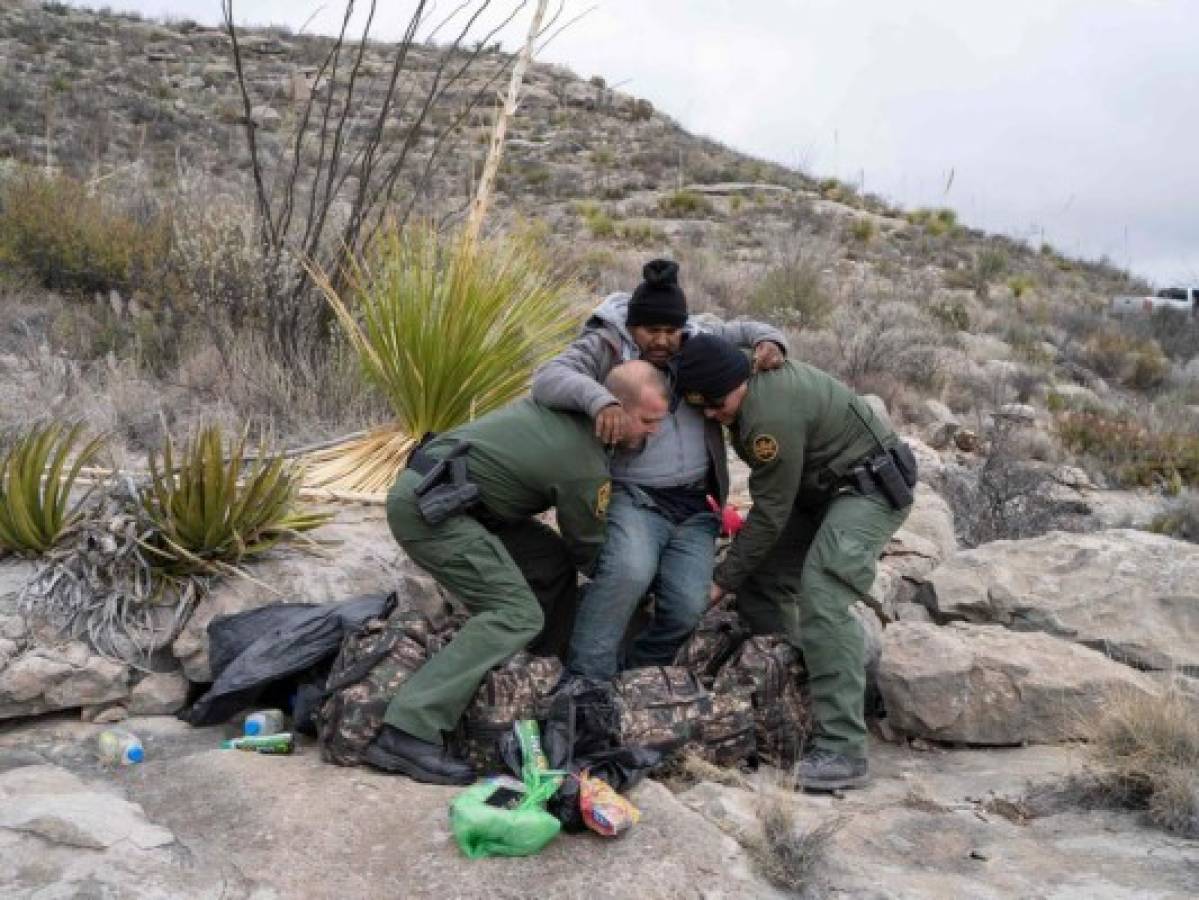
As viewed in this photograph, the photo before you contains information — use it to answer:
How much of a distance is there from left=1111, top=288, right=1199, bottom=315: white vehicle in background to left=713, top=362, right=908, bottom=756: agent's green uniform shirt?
16.3m

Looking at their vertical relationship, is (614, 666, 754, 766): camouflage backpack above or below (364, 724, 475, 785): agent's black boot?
above

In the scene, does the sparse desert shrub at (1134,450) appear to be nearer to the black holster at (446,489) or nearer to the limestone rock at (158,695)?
the black holster at (446,489)

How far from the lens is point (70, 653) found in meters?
4.38

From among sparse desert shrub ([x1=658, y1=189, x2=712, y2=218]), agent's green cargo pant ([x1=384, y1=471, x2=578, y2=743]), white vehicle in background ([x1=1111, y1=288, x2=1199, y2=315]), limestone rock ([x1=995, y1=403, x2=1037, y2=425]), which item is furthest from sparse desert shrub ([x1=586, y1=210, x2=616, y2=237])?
agent's green cargo pant ([x1=384, y1=471, x2=578, y2=743])

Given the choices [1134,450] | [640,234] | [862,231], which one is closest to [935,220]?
[862,231]

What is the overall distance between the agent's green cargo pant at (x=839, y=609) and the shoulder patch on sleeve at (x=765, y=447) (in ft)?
1.24

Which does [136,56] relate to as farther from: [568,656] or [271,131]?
[568,656]

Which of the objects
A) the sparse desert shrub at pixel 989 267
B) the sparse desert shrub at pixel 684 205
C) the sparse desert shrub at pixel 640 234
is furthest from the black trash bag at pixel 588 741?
the sparse desert shrub at pixel 684 205

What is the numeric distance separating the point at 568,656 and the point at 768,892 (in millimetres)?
1491

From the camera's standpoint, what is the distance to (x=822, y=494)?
4727 millimetres

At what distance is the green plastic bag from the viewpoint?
10.7 ft

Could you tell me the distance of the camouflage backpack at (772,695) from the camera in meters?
4.41

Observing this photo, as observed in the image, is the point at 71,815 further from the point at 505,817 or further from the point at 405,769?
the point at 505,817

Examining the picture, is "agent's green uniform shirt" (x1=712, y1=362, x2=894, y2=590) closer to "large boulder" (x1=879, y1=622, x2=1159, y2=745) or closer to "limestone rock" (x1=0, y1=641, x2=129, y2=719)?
"large boulder" (x1=879, y1=622, x2=1159, y2=745)
